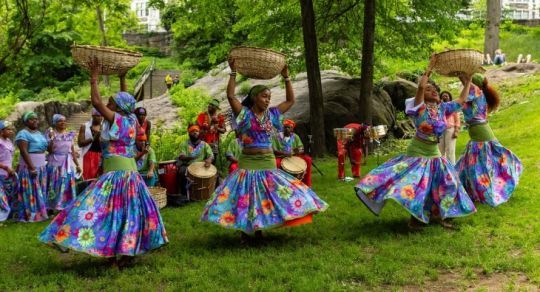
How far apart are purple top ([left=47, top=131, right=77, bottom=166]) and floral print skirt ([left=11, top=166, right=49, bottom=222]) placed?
1.13ft

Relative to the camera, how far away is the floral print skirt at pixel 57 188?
10.3 metres

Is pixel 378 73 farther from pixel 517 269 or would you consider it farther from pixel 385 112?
pixel 517 269

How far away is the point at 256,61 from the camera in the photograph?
273 inches

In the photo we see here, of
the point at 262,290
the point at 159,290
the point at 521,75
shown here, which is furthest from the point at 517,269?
the point at 521,75

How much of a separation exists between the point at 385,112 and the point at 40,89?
25.3 m

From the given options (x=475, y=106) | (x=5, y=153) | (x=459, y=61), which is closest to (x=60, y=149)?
(x=5, y=153)

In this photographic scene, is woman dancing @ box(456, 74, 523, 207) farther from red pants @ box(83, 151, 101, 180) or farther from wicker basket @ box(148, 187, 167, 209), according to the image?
red pants @ box(83, 151, 101, 180)

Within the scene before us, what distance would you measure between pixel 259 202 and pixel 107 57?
2.43 metres

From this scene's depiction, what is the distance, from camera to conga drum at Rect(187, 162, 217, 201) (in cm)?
1042

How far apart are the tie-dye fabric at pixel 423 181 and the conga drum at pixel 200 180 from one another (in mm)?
3554

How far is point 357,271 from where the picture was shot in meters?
6.19

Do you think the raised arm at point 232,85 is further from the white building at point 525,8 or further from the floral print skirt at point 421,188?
the white building at point 525,8

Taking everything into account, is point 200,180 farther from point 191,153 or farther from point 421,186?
point 421,186

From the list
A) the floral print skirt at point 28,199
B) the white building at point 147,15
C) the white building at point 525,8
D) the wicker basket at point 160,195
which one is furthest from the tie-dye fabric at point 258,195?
the white building at point 147,15
